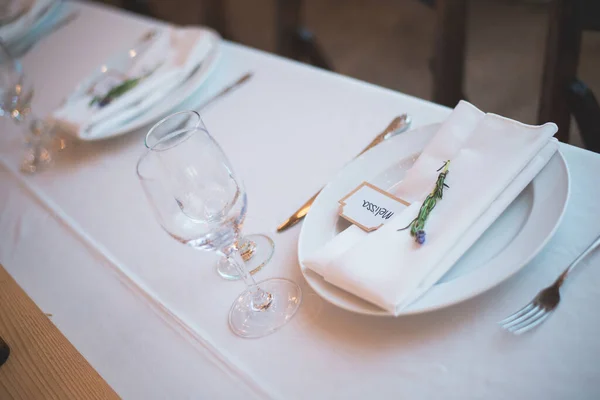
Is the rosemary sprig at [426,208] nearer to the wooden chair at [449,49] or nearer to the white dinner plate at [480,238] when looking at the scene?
the white dinner plate at [480,238]

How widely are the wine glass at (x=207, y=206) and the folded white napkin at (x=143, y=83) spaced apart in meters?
0.41

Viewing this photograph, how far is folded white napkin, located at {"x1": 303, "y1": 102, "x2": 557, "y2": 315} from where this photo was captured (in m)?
0.54

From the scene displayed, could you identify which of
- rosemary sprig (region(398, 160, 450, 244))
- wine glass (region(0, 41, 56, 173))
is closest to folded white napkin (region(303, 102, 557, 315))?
rosemary sprig (region(398, 160, 450, 244))

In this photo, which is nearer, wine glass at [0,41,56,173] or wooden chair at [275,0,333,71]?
wine glass at [0,41,56,173]

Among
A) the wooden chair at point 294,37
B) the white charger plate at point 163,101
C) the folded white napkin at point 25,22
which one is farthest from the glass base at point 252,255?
the folded white napkin at point 25,22

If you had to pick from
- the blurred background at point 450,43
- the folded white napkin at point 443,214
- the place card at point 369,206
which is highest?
the folded white napkin at point 443,214

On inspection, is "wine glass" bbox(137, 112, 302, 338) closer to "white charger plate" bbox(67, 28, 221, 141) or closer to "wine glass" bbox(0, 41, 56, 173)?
"white charger plate" bbox(67, 28, 221, 141)

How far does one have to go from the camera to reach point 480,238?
22.4 inches

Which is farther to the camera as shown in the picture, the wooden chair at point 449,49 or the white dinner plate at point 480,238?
the wooden chair at point 449,49

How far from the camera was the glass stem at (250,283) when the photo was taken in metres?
0.62

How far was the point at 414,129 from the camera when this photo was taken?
738 mm

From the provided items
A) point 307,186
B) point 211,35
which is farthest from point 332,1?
point 307,186

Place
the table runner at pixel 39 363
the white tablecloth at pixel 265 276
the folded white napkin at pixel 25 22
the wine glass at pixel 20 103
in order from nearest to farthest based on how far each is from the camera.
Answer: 1. the white tablecloth at pixel 265 276
2. the table runner at pixel 39 363
3. the wine glass at pixel 20 103
4. the folded white napkin at pixel 25 22

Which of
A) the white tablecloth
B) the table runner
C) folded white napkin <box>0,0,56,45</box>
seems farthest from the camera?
folded white napkin <box>0,0,56,45</box>
